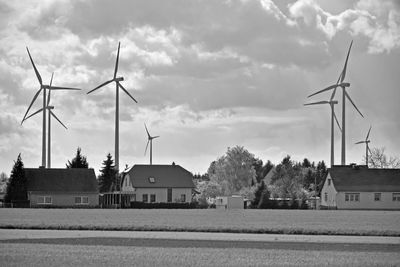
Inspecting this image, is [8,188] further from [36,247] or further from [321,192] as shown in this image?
[36,247]

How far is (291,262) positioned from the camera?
2367cm

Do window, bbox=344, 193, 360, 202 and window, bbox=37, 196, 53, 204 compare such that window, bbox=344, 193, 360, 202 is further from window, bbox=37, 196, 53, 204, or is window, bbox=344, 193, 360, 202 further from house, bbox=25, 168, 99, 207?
window, bbox=37, 196, 53, 204

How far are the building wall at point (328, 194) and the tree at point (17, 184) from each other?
1566 inches

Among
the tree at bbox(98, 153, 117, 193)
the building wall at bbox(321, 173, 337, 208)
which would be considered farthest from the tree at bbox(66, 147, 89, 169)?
the building wall at bbox(321, 173, 337, 208)

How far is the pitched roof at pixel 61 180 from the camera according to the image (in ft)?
338

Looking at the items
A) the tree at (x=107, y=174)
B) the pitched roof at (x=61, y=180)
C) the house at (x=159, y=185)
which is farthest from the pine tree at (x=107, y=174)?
the pitched roof at (x=61, y=180)

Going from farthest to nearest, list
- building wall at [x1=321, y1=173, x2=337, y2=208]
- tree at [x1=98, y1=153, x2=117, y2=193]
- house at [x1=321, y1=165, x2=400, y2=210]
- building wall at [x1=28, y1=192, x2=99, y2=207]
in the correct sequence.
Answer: tree at [x1=98, y1=153, x2=117, y2=193]
building wall at [x1=321, y1=173, x2=337, y2=208]
house at [x1=321, y1=165, x2=400, y2=210]
building wall at [x1=28, y1=192, x2=99, y2=207]

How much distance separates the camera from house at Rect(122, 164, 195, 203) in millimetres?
112812

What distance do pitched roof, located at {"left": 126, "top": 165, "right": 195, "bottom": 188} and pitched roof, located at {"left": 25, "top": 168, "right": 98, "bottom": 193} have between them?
9.24 metres

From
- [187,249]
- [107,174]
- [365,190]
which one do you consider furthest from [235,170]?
[187,249]

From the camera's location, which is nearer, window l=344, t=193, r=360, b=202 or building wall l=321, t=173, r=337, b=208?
window l=344, t=193, r=360, b=202

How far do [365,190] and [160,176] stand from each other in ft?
98.6

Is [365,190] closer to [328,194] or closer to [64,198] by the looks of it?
[328,194]

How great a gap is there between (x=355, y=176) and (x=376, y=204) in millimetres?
4766
